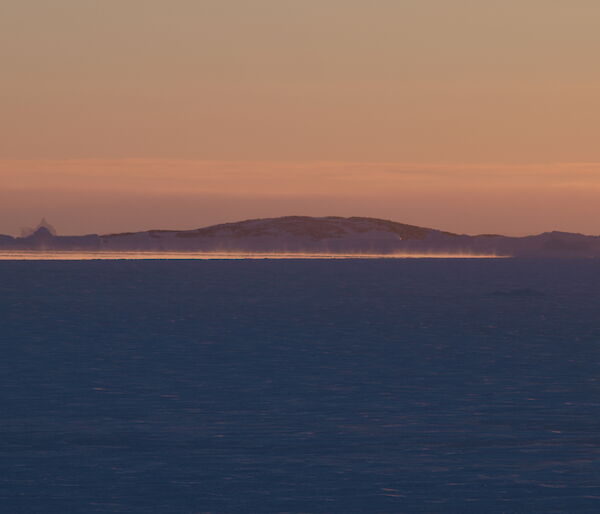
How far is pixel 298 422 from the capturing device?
4003 centimetres

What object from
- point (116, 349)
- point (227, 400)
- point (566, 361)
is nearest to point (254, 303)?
point (116, 349)

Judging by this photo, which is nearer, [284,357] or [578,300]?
[284,357]

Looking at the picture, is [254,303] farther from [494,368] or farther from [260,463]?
[260,463]

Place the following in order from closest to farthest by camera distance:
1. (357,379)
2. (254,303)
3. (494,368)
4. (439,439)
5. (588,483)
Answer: (588,483), (439,439), (357,379), (494,368), (254,303)

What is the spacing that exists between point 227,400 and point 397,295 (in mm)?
132807

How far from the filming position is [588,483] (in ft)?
99.1

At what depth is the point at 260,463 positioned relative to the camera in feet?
107

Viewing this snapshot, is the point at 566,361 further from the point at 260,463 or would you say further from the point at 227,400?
the point at 260,463

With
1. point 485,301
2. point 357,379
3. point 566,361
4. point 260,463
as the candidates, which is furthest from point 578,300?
point 260,463

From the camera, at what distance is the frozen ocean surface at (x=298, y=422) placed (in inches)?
1145

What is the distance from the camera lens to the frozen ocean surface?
29.1 meters

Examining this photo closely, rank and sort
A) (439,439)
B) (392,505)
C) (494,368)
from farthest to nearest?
(494,368) < (439,439) < (392,505)

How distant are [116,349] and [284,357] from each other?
36.7ft

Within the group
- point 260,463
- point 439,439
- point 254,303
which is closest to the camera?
point 260,463
